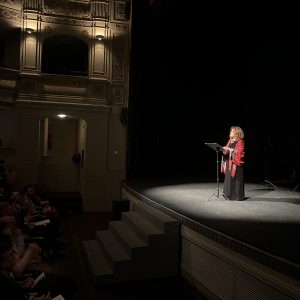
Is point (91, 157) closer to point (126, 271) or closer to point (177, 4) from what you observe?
point (177, 4)

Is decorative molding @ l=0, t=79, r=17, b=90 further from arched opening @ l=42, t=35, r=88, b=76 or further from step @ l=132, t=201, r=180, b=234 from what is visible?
step @ l=132, t=201, r=180, b=234

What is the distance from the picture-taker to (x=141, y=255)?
444 cm

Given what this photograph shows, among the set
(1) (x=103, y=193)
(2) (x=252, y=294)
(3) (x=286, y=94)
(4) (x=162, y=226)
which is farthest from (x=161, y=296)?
(3) (x=286, y=94)

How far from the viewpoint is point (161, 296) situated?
4062 mm

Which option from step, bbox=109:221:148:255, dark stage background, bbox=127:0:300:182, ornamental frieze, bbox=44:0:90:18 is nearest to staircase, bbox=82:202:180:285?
step, bbox=109:221:148:255

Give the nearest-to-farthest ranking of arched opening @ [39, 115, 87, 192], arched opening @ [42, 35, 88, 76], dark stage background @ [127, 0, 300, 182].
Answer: dark stage background @ [127, 0, 300, 182] < arched opening @ [39, 115, 87, 192] < arched opening @ [42, 35, 88, 76]

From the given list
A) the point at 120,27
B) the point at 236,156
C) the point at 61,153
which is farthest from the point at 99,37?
the point at 236,156

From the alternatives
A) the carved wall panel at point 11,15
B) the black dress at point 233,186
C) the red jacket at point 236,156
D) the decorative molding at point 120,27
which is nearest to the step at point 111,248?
the black dress at point 233,186

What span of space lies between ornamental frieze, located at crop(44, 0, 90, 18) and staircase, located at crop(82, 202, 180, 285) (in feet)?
20.7

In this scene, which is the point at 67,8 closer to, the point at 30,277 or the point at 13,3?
the point at 13,3

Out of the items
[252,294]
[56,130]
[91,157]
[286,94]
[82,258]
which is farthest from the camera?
[56,130]

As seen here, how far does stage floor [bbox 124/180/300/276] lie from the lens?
3332 millimetres

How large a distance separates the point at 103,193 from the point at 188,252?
5259 mm

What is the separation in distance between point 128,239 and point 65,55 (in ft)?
23.7
